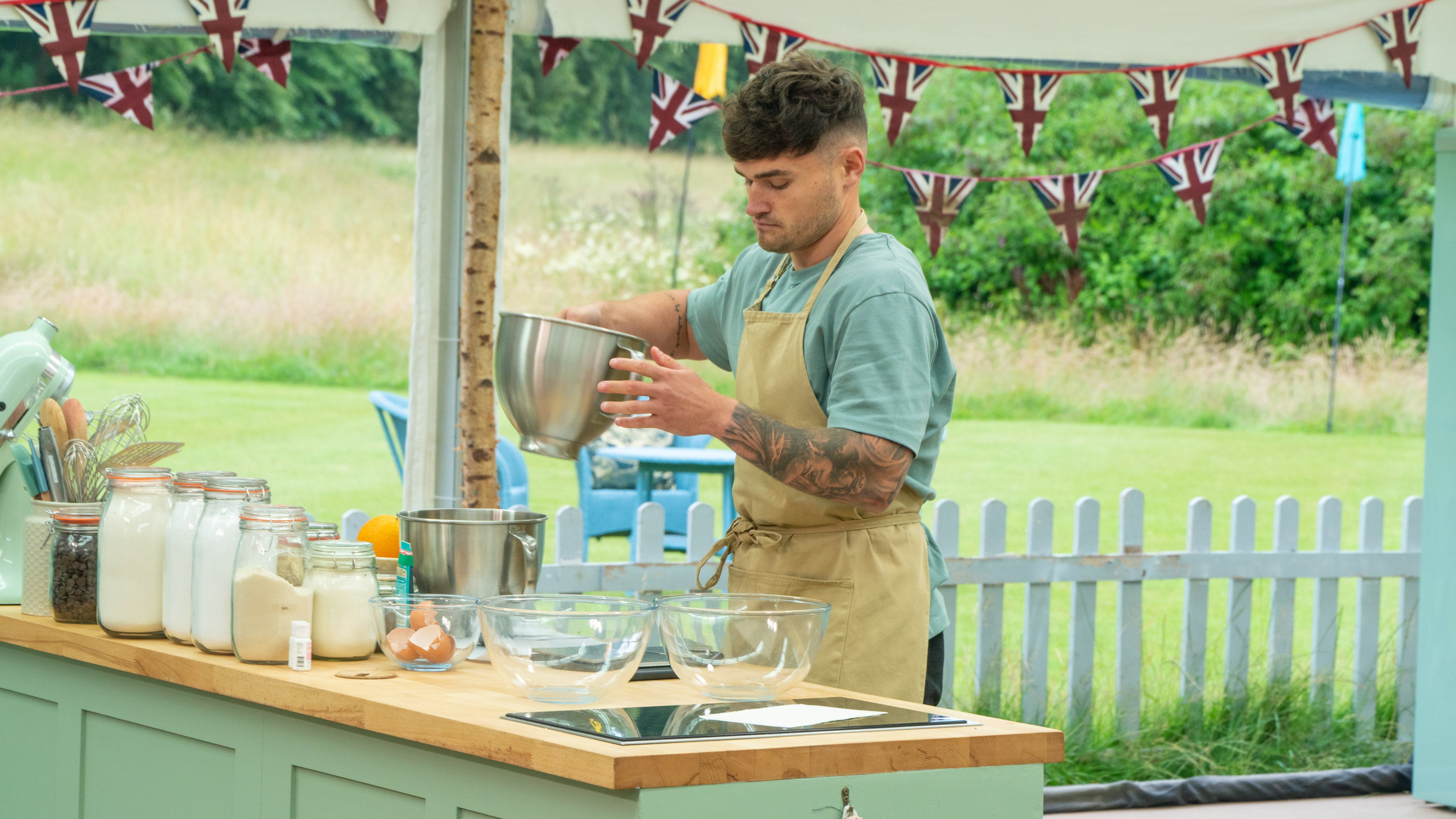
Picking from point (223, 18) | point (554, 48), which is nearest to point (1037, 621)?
point (554, 48)

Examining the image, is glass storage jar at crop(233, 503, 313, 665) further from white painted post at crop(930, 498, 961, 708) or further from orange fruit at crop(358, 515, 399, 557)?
white painted post at crop(930, 498, 961, 708)

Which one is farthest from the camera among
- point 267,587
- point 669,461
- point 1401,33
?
point 669,461

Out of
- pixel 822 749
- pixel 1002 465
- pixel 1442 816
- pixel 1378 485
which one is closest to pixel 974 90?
pixel 1002 465

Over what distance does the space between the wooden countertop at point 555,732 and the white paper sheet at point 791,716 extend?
0.17 ft

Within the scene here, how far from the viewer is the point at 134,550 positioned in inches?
74.4

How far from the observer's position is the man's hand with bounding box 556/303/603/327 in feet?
7.86

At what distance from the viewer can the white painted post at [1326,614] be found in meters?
4.66

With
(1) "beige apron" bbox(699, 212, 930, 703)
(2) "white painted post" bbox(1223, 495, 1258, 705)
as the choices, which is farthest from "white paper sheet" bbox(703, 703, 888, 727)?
(2) "white painted post" bbox(1223, 495, 1258, 705)

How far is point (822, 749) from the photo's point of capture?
1.41m

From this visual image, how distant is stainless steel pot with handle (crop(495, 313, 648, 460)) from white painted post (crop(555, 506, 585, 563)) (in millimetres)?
1866

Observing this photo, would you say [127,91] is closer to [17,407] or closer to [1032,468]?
[17,407]

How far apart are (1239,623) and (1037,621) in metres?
0.80

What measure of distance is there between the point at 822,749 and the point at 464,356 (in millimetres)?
2027

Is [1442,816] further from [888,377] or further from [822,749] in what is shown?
[822,749]
